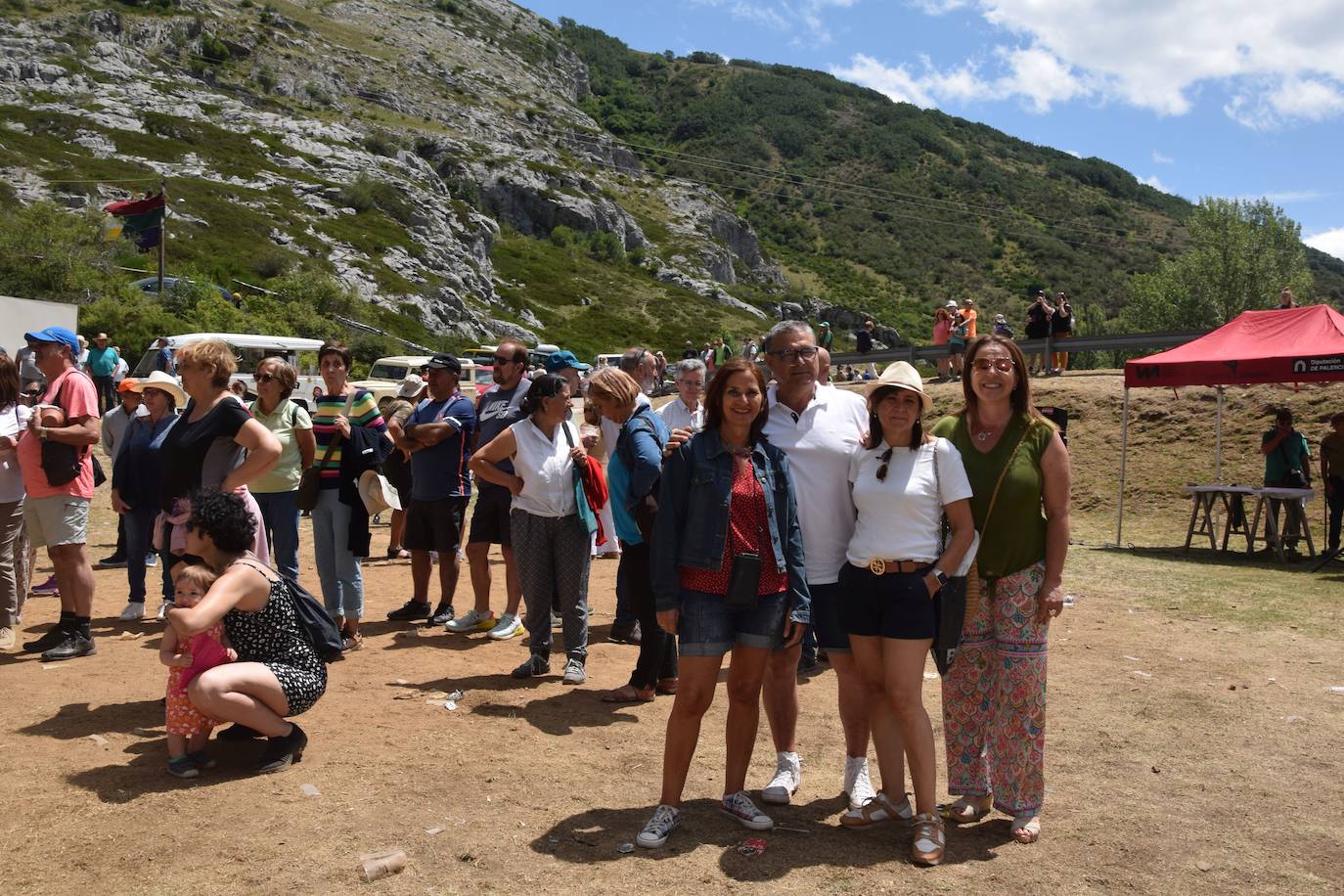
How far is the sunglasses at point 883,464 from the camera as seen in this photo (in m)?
3.76

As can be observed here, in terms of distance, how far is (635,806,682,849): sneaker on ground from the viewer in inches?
148

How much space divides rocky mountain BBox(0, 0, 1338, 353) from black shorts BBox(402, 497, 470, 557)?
42869mm

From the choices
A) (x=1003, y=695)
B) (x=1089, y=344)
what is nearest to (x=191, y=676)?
(x=1003, y=695)

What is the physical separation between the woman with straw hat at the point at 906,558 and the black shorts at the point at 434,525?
4067mm

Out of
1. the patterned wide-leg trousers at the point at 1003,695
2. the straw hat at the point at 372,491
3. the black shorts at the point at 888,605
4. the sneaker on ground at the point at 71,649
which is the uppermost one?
the straw hat at the point at 372,491

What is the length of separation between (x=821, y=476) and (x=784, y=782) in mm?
1316

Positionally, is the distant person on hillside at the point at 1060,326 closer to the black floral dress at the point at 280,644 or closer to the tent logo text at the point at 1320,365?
the tent logo text at the point at 1320,365

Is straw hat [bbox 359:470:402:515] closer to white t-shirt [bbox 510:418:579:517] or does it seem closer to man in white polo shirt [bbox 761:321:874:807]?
white t-shirt [bbox 510:418:579:517]

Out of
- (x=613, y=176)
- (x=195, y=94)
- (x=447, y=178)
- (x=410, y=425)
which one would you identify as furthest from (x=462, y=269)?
(x=410, y=425)

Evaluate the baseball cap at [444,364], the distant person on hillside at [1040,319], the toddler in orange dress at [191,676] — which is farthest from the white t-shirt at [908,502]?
the distant person on hillside at [1040,319]

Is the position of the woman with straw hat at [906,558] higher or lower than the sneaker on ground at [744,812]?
higher

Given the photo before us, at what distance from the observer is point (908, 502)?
3703mm

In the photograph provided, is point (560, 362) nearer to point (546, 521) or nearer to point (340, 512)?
point (546, 521)

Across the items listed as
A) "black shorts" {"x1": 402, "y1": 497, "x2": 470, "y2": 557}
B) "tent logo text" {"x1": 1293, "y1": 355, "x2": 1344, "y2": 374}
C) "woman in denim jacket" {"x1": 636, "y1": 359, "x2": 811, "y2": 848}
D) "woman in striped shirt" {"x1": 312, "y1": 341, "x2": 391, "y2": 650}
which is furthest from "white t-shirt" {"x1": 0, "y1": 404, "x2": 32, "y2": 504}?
"tent logo text" {"x1": 1293, "y1": 355, "x2": 1344, "y2": 374}
